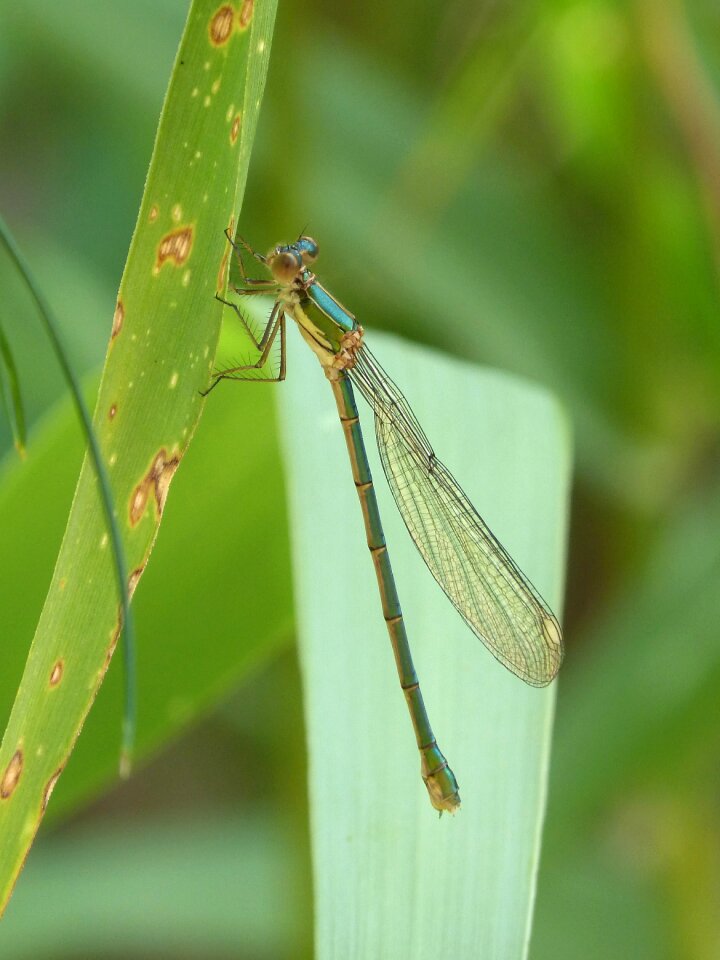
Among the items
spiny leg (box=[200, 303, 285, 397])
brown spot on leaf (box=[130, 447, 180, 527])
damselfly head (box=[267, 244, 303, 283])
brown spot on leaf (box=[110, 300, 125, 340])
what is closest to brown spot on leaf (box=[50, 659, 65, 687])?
brown spot on leaf (box=[130, 447, 180, 527])

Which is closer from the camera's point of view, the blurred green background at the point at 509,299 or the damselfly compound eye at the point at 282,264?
the damselfly compound eye at the point at 282,264

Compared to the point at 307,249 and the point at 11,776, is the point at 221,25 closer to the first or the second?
the point at 11,776

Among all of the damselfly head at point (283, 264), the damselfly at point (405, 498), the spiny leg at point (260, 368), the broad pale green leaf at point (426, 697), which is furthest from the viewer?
the damselfly head at point (283, 264)

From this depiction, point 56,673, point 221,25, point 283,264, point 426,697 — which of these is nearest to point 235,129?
point 221,25

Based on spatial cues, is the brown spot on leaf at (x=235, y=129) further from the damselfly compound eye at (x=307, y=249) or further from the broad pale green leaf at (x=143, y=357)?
the damselfly compound eye at (x=307, y=249)

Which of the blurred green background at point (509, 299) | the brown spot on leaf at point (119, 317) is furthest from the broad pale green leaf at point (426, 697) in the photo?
the blurred green background at point (509, 299)

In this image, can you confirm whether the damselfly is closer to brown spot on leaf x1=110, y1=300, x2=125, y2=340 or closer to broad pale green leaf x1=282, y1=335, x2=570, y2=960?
broad pale green leaf x1=282, y1=335, x2=570, y2=960

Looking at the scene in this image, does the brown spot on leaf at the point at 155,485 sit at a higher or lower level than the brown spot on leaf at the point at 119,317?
lower
